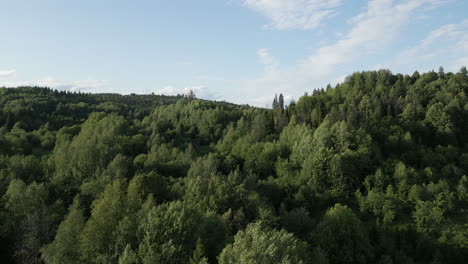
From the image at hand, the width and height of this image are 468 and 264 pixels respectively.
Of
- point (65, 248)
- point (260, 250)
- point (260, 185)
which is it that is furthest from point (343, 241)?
point (65, 248)

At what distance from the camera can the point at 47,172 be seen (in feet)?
277

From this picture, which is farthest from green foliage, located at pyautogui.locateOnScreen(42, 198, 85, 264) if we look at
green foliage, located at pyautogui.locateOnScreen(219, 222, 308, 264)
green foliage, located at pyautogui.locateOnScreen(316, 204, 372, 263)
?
green foliage, located at pyautogui.locateOnScreen(316, 204, 372, 263)

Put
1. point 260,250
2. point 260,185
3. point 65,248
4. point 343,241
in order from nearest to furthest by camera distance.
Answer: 1. point 260,250
2. point 65,248
3. point 343,241
4. point 260,185

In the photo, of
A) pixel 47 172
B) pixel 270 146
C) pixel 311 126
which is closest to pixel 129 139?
pixel 47 172

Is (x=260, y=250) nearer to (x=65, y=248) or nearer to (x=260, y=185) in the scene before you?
(x=65, y=248)

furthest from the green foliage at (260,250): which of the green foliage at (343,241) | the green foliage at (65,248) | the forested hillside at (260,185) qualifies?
the green foliage at (65,248)

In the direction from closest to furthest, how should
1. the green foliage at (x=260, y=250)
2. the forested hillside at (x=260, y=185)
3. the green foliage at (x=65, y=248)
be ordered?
1. the green foliage at (x=260, y=250)
2. the forested hillside at (x=260, y=185)
3. the green foliage at (x=65, y=248)

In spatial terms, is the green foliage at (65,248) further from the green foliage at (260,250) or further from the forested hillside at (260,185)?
the green foliage at (260,250)

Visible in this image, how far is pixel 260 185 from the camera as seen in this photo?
82.3 m

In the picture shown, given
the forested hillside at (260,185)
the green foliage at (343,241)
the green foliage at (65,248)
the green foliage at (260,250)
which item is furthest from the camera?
the green foliage at (343,241)

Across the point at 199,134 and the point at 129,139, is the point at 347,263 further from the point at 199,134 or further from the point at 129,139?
the point at 199,134

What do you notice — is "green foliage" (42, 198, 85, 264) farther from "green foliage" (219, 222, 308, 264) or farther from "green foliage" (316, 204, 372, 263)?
"green foliage" (316, 204, 372, 263)

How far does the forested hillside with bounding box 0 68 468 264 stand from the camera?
133ft

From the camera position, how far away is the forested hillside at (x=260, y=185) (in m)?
40.7
